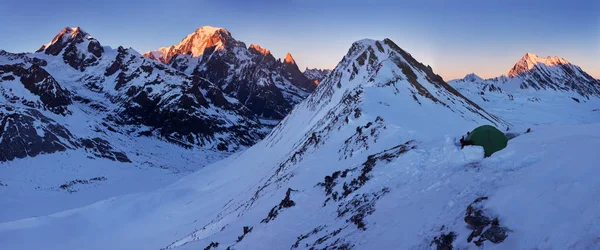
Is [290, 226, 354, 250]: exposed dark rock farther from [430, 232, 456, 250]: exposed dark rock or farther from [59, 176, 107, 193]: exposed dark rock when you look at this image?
[59, 176, 107, 193]: exposed dark rock

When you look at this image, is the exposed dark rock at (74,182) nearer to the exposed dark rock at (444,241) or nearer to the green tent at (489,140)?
the green tent at (489,140)

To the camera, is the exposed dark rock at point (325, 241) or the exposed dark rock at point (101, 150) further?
the exposed dark rock at point (101, 150)

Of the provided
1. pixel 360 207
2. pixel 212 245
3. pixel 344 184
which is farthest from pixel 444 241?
pixel 212 245

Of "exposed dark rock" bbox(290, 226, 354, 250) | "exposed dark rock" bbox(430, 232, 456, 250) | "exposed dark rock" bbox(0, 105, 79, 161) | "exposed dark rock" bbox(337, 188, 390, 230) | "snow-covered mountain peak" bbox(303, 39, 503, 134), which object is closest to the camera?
"exposed dark rock" bbox(430, 232, 456, 250)

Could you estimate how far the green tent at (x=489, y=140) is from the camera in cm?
1850

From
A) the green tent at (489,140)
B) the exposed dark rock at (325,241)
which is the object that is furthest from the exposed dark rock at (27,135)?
the green tent at (489,140)

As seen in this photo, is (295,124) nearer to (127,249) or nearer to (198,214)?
(198,214)

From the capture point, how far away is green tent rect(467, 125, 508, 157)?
60.7ft

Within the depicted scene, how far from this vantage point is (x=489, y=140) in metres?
18.8

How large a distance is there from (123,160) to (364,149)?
112m

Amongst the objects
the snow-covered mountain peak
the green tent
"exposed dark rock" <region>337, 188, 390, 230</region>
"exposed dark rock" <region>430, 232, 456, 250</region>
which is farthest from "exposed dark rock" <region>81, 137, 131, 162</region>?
"exposed dark rock" <region>430, 232, 456, 250</region>

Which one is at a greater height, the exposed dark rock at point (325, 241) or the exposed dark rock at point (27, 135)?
the exposed dark rock at point (27, 135)

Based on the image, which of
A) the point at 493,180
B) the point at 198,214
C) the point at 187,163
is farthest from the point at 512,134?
the point at 187,163

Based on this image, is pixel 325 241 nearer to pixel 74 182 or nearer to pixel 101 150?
pixel 74 182
